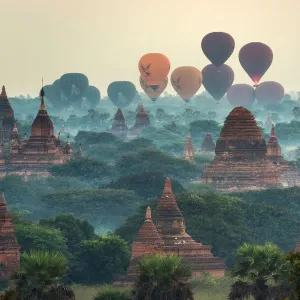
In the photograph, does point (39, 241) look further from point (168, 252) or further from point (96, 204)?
point (96, 204)

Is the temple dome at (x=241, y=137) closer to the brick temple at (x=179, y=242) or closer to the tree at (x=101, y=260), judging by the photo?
the brick temple at (x=179, y=242)

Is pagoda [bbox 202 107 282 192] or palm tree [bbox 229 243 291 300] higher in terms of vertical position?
pagoda [bbox 202 107 282 192]

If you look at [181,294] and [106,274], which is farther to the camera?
[106,274]

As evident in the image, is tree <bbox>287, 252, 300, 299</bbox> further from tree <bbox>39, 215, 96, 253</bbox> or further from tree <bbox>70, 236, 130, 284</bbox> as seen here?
tree <bbox>39, 215, 96, 253</bbox>

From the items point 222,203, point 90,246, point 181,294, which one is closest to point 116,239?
point 90,246

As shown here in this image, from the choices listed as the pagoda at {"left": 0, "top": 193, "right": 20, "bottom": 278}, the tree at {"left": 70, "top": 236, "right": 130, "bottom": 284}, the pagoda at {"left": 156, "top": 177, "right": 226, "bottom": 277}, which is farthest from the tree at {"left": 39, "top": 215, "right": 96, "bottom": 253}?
the pagoda at {"left": 0, "top": 193, "right": 20, "bottom": 278}
